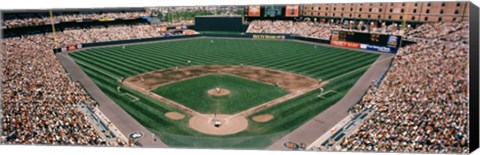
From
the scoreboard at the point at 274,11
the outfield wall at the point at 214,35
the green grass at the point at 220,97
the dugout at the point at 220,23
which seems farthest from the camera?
the dugout at the point at 220,23

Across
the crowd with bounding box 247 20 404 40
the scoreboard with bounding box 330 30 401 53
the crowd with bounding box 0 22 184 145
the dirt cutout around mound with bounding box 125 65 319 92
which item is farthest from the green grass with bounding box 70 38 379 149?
the crowd with bounding box 247 20 404 40

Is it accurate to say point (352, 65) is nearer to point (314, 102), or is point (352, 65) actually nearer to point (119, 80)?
point (314, 102)

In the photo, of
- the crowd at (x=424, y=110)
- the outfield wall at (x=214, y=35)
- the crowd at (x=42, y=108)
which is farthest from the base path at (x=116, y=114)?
the outfield wall at (x=214, y=35)

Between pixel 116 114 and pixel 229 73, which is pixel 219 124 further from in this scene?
pixel 229 73

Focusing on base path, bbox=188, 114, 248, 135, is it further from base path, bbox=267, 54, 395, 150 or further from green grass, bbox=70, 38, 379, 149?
base path, bbox=267, 54, 395, 150

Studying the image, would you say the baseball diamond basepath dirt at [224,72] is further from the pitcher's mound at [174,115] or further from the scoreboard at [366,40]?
the scoreboard at [366,40]

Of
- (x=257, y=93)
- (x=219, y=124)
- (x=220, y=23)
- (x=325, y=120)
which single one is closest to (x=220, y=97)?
(x=257, y=93)

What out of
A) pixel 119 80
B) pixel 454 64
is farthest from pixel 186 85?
pixel 454 64
